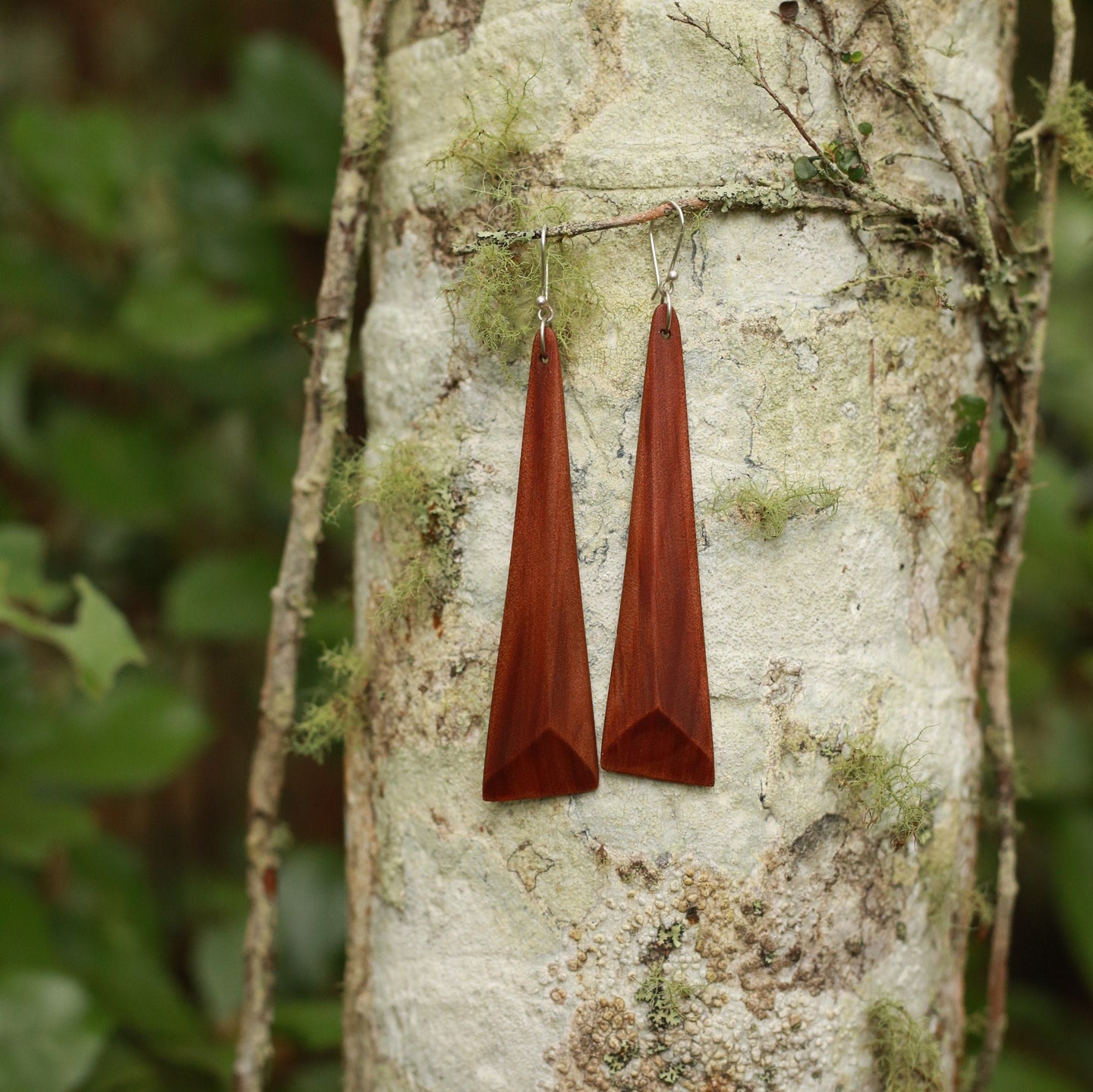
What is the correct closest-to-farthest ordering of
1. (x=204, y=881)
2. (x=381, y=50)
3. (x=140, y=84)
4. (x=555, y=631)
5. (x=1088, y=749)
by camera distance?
(x=555, y=631) → (x=381, y=50) → (x=1088, y=749) → (x=204, y=881) → (x=140, y=84)

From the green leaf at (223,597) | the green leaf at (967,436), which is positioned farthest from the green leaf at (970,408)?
the green leaf at (223,597)

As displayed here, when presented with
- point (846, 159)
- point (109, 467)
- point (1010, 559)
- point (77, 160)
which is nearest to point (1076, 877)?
point (1010, 559)

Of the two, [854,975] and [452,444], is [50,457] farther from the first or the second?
[854,975]

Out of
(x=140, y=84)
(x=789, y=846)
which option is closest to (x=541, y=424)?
(x=789, y=846)

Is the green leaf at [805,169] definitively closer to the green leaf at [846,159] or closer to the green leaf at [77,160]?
the green leaf at [846,159]

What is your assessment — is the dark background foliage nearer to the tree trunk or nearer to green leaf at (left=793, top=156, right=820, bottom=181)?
the tree trunk

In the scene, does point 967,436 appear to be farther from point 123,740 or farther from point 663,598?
point 123,740
